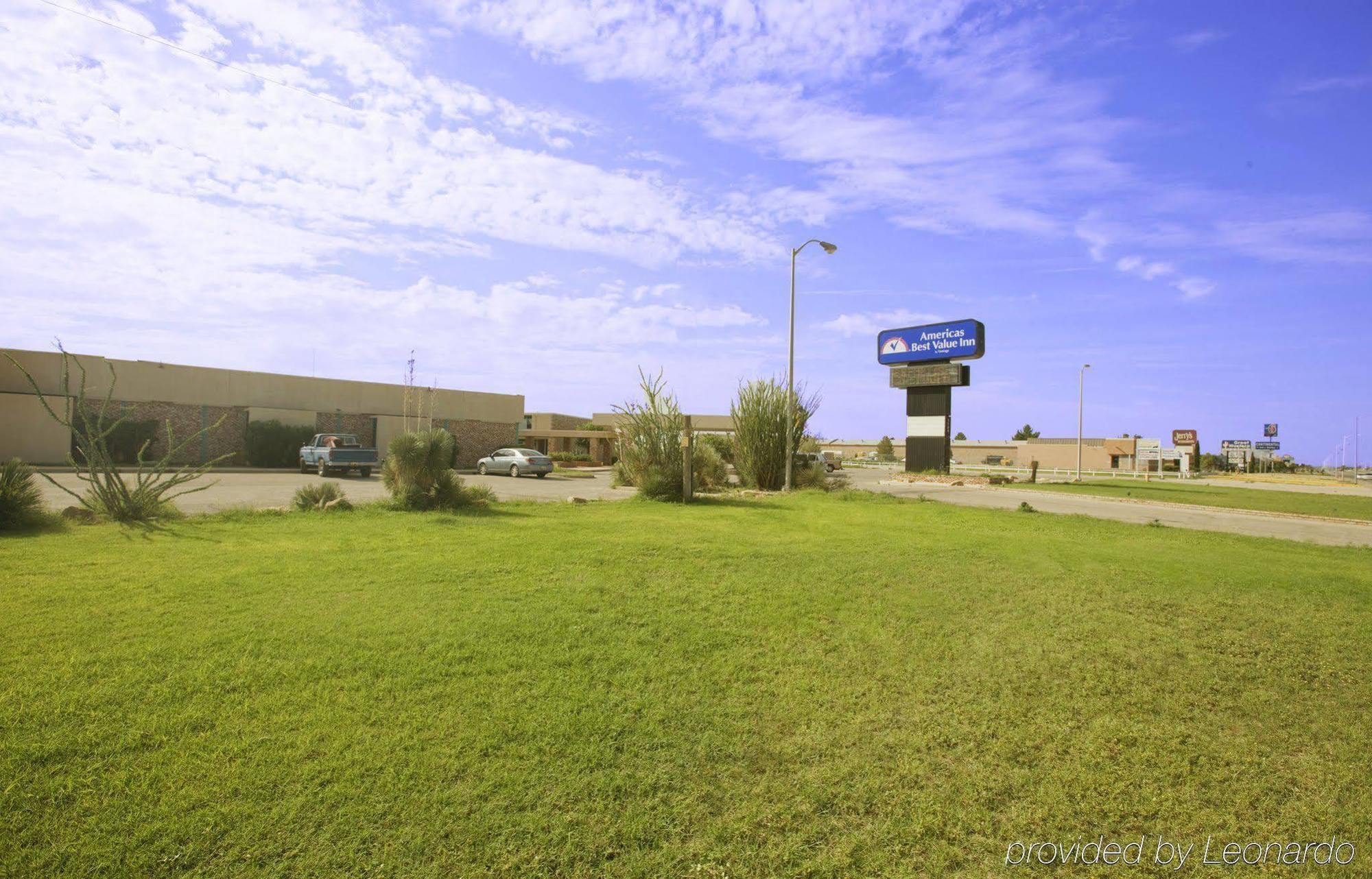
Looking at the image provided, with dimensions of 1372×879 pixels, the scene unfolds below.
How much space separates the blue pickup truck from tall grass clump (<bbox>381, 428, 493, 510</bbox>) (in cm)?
1503

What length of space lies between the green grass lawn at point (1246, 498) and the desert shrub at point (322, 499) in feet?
83.9

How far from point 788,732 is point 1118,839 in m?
1.83

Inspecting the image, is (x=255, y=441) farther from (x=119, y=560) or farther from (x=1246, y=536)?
(x=1246, y=536)

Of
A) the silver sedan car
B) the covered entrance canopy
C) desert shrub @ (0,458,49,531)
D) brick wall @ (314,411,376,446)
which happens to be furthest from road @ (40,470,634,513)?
the covered entrance canopy

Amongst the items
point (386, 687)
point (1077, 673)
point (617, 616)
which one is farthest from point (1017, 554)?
point (386, 687)

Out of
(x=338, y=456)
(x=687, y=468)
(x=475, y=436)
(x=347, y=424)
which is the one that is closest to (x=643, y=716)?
(x=687, y=468)

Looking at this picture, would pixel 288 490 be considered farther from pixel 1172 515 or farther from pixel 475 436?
pixel 1172 515

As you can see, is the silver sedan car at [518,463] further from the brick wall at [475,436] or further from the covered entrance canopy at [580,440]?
the covered entrance canopy at [580,440]

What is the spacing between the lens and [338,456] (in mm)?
28188

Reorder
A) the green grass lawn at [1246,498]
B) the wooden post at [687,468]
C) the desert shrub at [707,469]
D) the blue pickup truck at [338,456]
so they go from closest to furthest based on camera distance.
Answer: the wooden post at [687,468]
the desert shrub at [707,469]
the green grass lawn at [1246,498]
the blue pickup truck at [338,456]

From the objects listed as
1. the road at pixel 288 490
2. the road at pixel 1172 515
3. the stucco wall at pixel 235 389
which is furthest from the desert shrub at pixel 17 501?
the stucco wall at pixel 235 389

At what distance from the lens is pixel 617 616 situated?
Answer: 6371 mm

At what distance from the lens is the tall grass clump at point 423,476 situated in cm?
1414

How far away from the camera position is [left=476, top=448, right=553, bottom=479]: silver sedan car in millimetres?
32375
